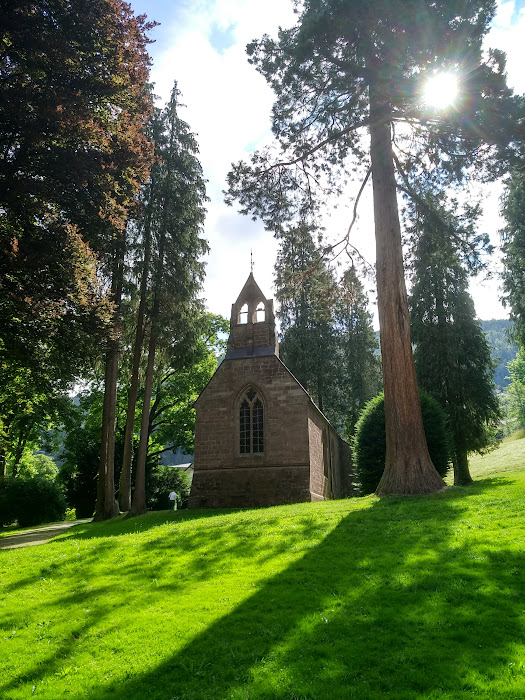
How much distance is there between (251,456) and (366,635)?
1678 cm

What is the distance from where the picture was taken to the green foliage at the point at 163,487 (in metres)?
34.1

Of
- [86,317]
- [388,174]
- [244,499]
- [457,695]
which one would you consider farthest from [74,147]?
[244,499]

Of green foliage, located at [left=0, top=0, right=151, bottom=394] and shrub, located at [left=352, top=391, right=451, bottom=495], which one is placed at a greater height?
green foliage, located at [left=0, top=0, right=151, bottom=394]

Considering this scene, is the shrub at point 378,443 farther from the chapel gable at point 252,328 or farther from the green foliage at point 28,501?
the green foliage at point 28,501

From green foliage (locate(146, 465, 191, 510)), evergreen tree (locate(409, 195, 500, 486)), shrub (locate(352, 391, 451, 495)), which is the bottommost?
green foliage (locate(146, 465, 191, 510))

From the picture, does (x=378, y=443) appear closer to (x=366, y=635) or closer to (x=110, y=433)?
(x=110, y=433)

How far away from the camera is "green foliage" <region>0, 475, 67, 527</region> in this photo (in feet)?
80.3

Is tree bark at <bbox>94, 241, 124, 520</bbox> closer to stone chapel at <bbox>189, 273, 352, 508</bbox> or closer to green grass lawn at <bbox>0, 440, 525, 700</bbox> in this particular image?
stone chapel at <bbox>189, 273, 352, 508</bbox>

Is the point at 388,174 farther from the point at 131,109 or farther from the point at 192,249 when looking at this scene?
the point at 192,249

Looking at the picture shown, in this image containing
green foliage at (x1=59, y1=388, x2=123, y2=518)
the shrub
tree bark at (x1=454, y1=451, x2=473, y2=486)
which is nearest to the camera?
the shrub

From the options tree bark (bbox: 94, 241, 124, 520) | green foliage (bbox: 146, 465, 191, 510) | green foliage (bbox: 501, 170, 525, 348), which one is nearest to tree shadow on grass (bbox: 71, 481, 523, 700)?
tree bark (bbox: 94, 241, 124, 520)

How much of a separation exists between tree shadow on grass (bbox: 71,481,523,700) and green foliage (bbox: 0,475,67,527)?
22.1 m

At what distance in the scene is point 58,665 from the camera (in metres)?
5.11

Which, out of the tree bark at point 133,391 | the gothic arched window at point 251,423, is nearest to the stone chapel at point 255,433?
the gothic arched window at point 251,423
